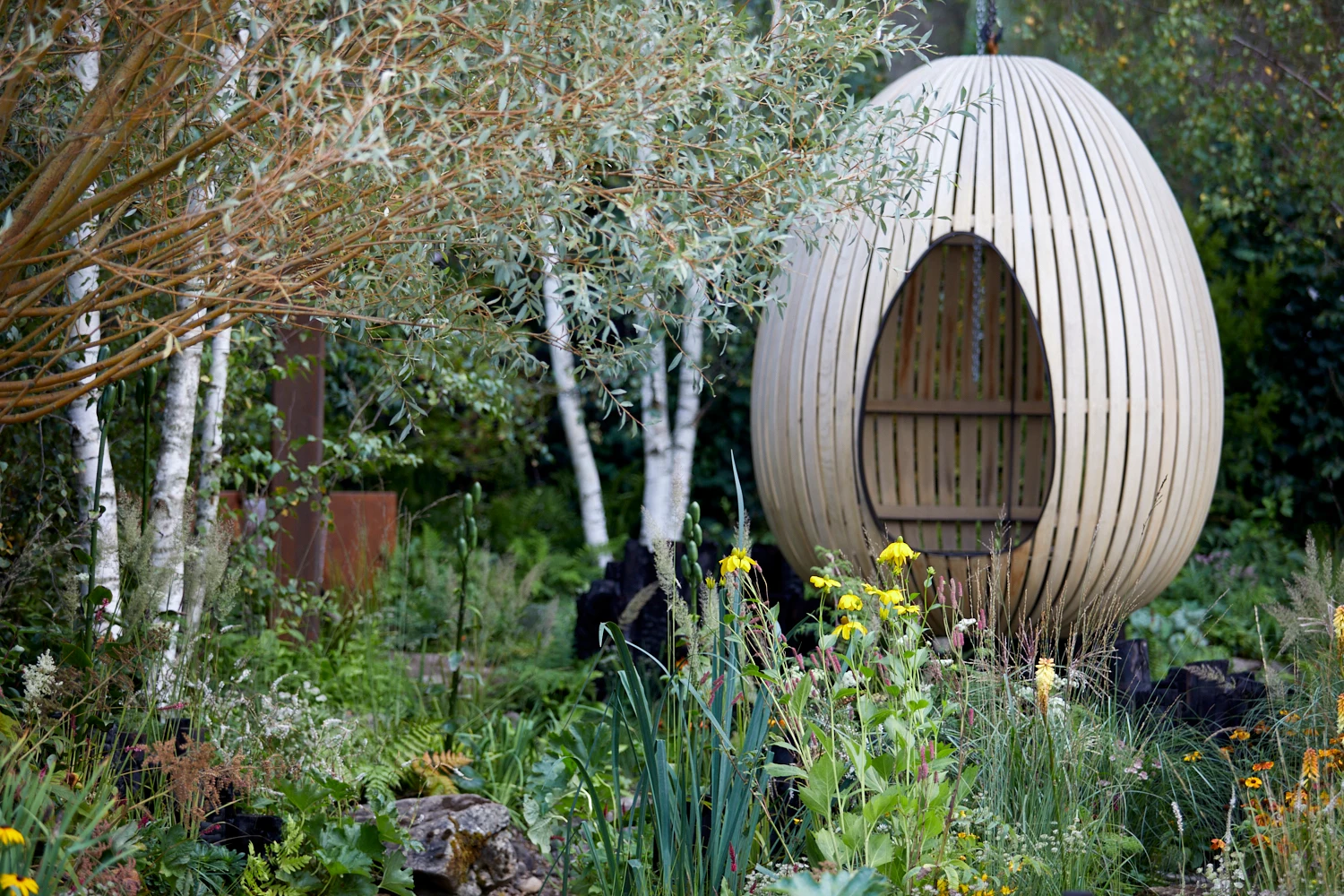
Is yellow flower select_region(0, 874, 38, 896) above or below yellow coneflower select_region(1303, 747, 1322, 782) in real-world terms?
below

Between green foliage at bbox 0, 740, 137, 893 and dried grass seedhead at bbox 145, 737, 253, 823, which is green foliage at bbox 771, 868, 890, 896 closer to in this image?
green foliage at bbox 0, 740, 137, 893

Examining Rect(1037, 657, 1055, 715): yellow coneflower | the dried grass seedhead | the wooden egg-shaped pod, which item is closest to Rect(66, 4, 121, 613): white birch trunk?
the dried grass seedhead

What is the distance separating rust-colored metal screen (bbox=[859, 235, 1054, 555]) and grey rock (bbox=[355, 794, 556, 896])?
5.51ft

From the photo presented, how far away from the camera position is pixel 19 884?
1521 millimetres

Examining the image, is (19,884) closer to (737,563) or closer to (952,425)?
(737,563)

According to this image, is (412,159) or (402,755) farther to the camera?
(402,755)

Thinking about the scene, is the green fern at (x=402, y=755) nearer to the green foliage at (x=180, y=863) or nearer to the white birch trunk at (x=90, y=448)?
the green foliage at (x=180, y=863)

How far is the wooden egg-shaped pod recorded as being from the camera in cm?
346

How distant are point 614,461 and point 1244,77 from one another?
4.45 m

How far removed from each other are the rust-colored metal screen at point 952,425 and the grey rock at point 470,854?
1.68m

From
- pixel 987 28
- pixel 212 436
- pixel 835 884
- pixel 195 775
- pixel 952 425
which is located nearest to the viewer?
pixel 835 884

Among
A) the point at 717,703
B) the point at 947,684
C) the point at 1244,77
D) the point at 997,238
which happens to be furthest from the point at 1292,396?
the point at 717,703

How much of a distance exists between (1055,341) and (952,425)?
1.21m

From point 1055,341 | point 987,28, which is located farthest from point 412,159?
point 987,28
